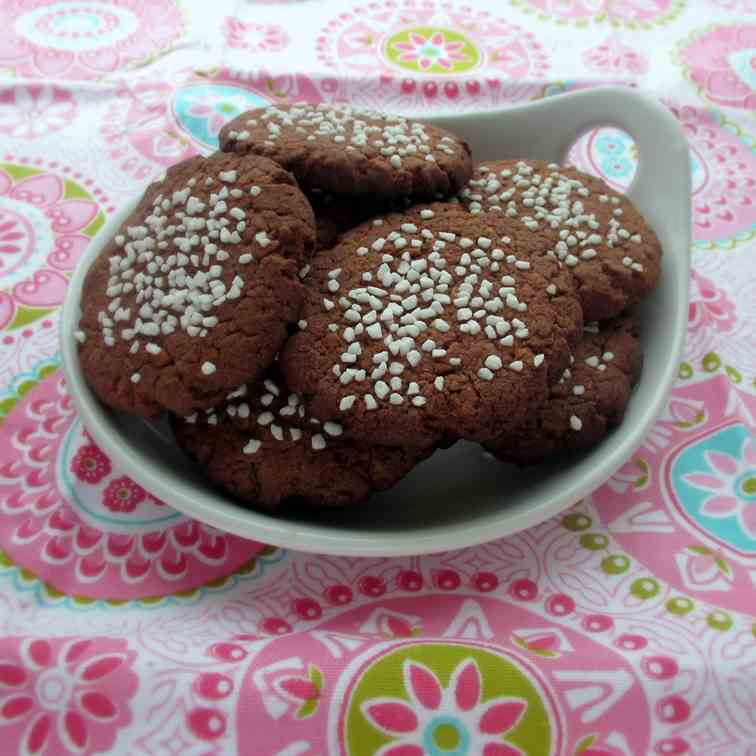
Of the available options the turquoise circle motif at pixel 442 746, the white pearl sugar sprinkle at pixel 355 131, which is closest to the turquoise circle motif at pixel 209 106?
the white pearl sugar sprinkle at pixel 355 131

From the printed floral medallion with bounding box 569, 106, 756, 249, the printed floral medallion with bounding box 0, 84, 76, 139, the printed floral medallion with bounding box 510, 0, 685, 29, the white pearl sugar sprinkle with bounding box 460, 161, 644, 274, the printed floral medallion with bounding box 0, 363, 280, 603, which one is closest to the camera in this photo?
the printed floral medallion with bounding box 0, 363, 280, 603

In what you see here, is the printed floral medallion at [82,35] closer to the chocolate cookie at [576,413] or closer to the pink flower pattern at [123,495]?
the pink flower pattern at [123,495]

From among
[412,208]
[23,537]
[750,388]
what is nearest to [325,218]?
[412,208]

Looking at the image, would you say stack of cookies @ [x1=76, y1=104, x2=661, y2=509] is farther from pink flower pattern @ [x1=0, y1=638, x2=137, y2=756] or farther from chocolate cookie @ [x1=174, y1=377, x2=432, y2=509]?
pink flower pattern @ [x1=0, y1=638, x2=137, y2=756]

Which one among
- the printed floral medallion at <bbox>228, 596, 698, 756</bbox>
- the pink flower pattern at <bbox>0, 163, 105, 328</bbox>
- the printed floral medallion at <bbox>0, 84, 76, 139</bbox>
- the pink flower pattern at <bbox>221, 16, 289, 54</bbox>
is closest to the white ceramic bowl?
the printed floral medallion at <bbox>228, 596, 698, 756</bbox>

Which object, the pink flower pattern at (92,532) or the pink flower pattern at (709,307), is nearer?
the pink flower pattern at (92,532)

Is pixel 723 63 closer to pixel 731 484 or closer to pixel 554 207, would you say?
pixel 554 207
